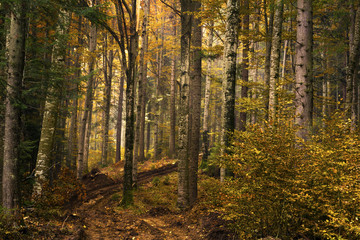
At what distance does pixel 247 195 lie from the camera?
189 inches

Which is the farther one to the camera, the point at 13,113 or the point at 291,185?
the point at 13,113

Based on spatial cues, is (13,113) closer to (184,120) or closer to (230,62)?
(184,120)

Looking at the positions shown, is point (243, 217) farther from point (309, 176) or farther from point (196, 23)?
point (196, 23)

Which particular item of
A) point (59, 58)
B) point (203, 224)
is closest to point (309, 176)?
point (203, 224)

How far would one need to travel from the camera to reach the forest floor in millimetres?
6137

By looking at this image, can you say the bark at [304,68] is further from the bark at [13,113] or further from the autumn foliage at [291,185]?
the bark at [13,113]

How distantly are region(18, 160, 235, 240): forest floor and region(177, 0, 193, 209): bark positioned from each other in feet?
2.22

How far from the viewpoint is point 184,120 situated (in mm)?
9398

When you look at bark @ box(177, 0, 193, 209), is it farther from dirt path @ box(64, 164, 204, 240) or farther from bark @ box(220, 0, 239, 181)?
bark @ box(220, 0, 239, 181)

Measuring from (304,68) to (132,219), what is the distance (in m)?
7.38

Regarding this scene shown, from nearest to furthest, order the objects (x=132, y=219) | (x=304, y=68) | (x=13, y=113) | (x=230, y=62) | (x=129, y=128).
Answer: (x=13, y=113), (x=304, y=68), (x=230, y=62), (x=132, y=219), (x=129, y=128)

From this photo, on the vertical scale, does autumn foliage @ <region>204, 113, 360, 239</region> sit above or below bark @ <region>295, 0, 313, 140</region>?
below

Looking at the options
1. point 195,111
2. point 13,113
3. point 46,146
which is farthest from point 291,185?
point 46,146

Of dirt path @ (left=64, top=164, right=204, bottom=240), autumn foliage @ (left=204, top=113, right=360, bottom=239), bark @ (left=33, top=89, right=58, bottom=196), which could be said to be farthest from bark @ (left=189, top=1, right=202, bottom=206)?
bark @ (left=33, top=89, right=58, bottom=196)
